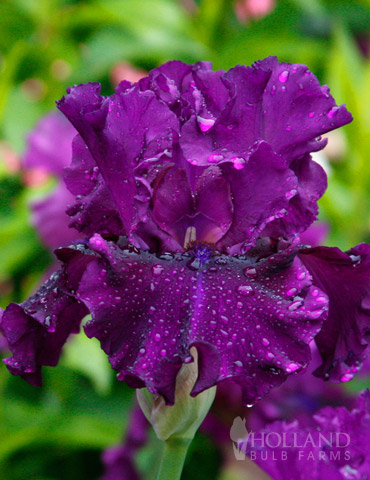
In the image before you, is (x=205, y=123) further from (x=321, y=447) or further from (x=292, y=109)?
(x=321, y=447)

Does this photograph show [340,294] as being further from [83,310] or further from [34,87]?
[34,87]

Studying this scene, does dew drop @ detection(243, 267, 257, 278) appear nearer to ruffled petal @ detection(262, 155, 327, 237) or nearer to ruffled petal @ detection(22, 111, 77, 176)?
ruffled petal @ detection(262, 155, 327, 237)

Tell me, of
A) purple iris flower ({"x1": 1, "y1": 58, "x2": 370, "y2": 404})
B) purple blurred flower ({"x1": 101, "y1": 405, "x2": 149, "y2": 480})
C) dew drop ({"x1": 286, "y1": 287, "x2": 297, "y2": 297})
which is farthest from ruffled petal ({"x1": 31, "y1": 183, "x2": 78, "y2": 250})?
dew drop ({"x1": 286, "y1": 287, "x2": 297, "y2": 297})

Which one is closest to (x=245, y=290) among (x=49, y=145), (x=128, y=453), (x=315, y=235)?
(x=128, y=453)

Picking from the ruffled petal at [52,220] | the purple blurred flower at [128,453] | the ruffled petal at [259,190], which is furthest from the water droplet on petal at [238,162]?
the ruffled petal at [52,220]

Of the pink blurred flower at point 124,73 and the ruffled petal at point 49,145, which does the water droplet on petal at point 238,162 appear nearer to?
the ruffled petal at point 49,145

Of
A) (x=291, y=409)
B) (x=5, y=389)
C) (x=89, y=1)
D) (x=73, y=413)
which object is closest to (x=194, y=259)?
(x=291, y=409)
